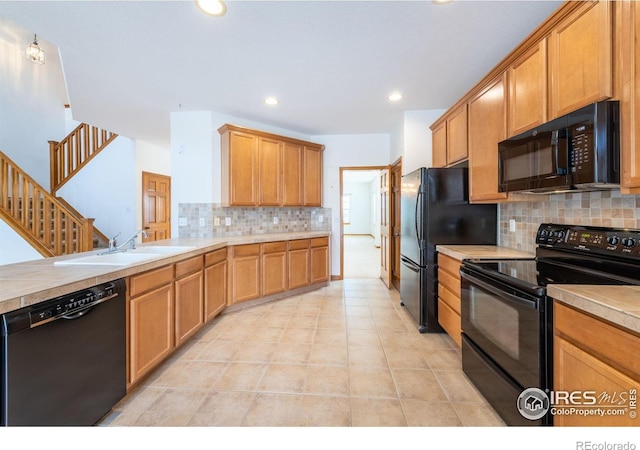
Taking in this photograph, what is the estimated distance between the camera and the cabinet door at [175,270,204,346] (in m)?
2.32

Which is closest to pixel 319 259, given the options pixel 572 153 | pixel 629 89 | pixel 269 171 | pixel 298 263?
pixel 298 263

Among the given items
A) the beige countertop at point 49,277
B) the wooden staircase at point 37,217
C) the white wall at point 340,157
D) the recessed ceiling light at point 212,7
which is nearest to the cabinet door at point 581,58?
the recessed ceiling light at point 212,7

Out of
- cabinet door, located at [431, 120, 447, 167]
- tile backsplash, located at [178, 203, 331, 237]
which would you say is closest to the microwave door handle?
cabinet door, located at [431, 120, 447, 167]

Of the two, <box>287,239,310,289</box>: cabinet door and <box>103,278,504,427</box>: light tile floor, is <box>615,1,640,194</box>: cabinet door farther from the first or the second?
<box>287,239,310,289</box>: cabinet door

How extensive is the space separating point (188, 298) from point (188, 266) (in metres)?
0.27

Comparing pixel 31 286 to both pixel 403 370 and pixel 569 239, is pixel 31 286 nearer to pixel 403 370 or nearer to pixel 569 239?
pixel 403 370

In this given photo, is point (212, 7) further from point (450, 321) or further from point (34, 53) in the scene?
point (34, 53)

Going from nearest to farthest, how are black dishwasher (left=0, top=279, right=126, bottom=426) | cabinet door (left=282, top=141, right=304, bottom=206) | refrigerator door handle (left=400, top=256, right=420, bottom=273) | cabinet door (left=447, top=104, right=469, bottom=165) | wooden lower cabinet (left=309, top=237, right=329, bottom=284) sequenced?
1. black dishwasher (left=0, top=279, right=126, bottom=426)
2. cabinet door (left=447, top=104, right=469, bottom=165)
3. refrigerator door handle (left=400, top=256, right=420, bottom=273)
4. cabinet door (left=282, top=141, right=304, bottom=206)
5. wooden lower cabinet (left=309, top=237, right=329, bottom=284)

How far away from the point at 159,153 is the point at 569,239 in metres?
6.99

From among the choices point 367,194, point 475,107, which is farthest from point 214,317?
point 367,194

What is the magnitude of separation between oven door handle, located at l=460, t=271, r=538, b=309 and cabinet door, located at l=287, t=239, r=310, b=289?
7.92ft

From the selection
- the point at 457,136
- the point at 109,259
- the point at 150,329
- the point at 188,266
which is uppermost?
the point at 457,136

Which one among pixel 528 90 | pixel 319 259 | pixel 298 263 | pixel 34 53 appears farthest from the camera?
pixel 319 259

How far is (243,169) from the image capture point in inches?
148
